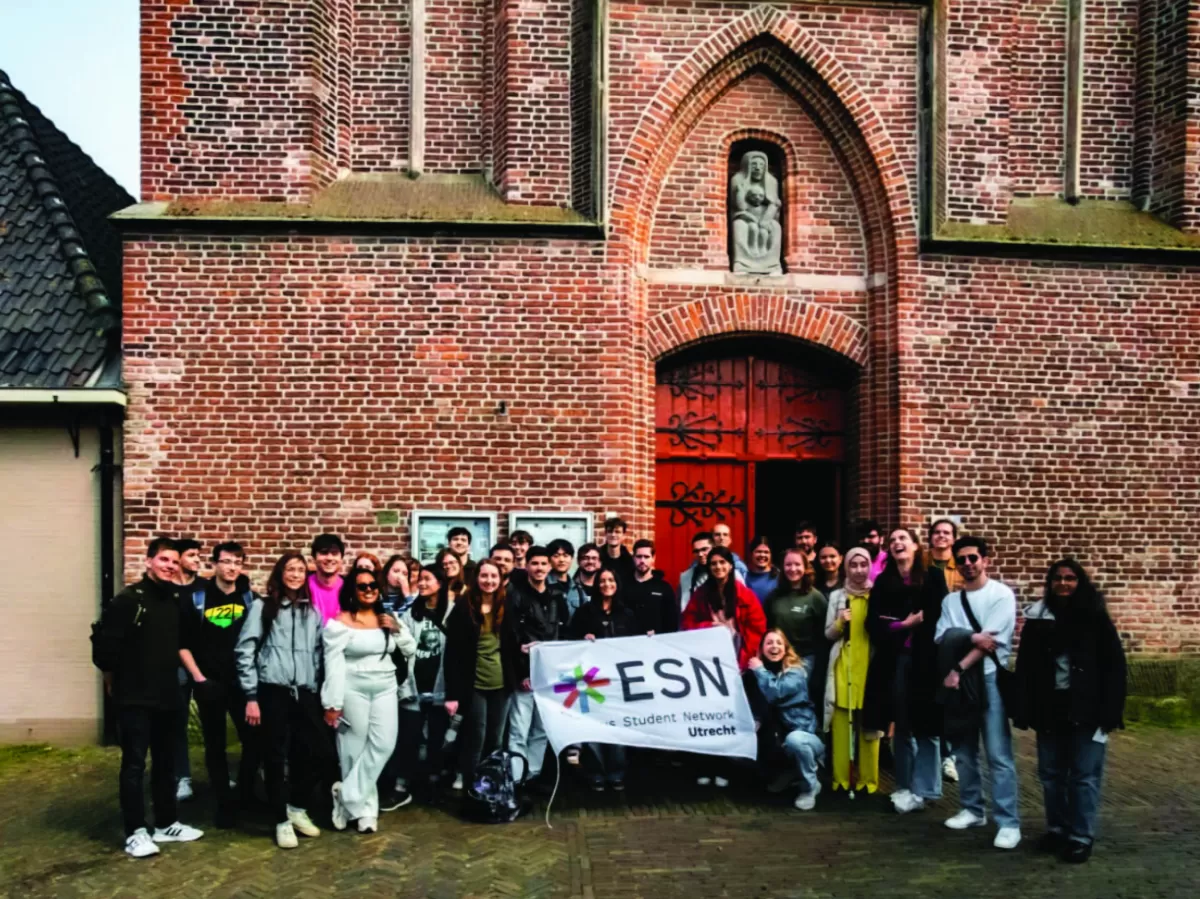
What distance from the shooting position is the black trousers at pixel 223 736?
664cm

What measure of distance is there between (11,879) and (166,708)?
1.23 metres

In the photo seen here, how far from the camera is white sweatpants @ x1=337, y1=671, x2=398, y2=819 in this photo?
661cm

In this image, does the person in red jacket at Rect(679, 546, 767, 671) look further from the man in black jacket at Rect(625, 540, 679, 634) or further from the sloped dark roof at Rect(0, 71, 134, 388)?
the sloped dark roof at Rect(0, 71, 134, 388)

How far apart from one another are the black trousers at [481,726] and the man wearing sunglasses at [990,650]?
3.03m

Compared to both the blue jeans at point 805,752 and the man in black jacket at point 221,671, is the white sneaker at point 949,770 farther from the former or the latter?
the man in black jacket at point 221,671

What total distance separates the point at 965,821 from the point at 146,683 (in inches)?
209

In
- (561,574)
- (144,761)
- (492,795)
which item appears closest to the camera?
(144,761)

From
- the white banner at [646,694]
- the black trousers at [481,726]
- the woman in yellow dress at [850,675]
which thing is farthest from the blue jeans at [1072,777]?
the black trousers at [481,726]

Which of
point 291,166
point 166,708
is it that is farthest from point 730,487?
point 166,708

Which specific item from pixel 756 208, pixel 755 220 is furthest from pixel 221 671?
pixel 756 208

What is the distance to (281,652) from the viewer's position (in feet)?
21.4

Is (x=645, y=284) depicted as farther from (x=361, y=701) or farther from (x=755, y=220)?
(x=361, y=701)

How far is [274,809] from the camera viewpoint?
21.5 feet

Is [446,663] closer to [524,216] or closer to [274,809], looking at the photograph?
[274,809]
